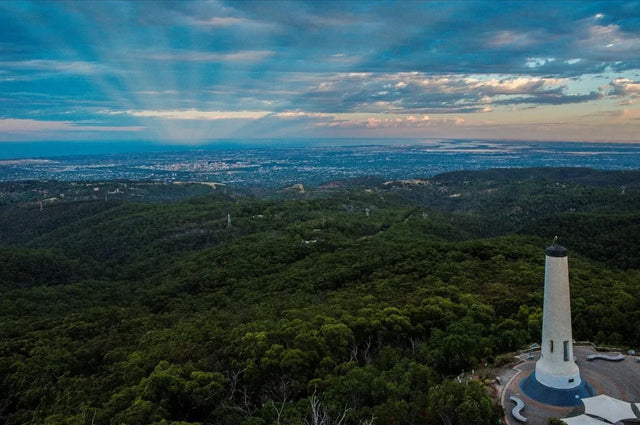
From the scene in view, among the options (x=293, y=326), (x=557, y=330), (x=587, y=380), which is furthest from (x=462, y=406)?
(x=293, y=326)

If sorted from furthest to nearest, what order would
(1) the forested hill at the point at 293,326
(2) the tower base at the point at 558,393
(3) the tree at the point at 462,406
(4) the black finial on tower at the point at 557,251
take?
(1) the forested hill at the point at 293,326, (2) the tower base at the point at 558,393, (4) the black finial on tower at the point at 557,251, (3) the tree at the point at 462,406

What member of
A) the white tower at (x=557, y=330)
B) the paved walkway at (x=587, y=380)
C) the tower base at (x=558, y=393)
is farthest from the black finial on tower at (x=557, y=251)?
the paved walkway at (x=587, y=380)

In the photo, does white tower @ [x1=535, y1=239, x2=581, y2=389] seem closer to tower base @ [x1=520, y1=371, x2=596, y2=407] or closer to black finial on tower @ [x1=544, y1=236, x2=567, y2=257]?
black finial on tower @ [x1=544, y1=236, x2=567, y2=257]

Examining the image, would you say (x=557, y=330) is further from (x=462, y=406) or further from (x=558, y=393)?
(x=462, y=406)

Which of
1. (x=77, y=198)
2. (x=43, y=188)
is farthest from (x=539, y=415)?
(x=43, y=188)

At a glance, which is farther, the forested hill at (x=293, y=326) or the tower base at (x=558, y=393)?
the forested hill at (x=293, y=326)

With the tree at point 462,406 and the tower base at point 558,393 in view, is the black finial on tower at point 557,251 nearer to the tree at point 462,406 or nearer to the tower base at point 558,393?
the tower base at point 558,393
